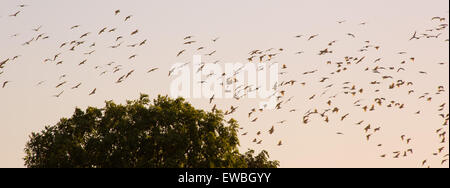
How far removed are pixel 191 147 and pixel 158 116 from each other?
3647 millimetres

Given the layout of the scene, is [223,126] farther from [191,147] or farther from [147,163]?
[147,163]

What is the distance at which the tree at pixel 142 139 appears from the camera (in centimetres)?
5806

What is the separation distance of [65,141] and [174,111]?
8855 millimetres

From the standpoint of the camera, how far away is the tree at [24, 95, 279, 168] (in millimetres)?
58062

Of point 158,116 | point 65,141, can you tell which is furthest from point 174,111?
point 65,141

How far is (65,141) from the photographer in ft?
195

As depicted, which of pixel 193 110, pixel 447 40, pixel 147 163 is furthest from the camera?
pixel 193 110

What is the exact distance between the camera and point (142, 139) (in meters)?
58.8
